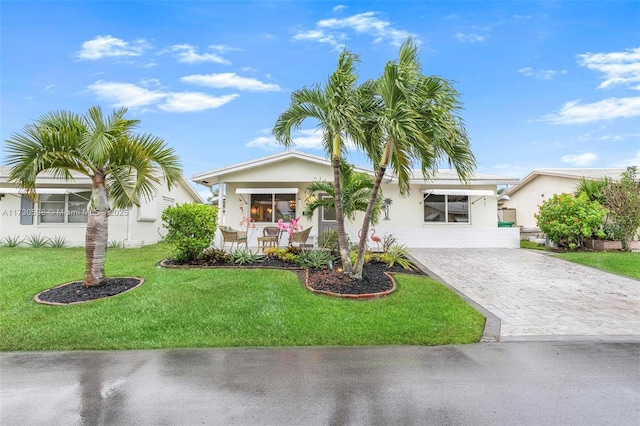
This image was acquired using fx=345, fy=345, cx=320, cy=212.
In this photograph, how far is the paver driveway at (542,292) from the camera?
20.3 feet

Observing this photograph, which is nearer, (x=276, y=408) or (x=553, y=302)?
(x=276, y=408)

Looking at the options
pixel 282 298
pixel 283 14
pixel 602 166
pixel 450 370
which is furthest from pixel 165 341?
pixel 602 166

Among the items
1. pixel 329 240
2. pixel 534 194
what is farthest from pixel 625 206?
pixel 329 240

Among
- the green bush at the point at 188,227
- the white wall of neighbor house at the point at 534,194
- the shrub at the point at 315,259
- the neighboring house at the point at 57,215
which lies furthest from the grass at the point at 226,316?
the white wall of neighbor house at the point at 534,194

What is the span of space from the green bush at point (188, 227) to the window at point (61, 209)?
28.6 feet

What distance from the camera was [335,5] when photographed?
448 inches

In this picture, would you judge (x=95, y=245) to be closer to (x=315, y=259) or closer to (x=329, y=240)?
(x=315, y=259)

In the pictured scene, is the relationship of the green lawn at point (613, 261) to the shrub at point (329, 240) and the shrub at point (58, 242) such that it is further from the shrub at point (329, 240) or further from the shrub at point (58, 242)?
the shrub at point (58, 242)

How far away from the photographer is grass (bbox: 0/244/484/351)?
5285 millimetres

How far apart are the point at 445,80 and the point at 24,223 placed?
18.4 meters

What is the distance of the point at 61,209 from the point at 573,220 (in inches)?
897

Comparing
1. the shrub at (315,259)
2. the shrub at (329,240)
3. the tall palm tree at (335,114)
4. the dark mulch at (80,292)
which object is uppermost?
the tall palm tree at (335,114)

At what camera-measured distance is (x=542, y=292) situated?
860 centimetres

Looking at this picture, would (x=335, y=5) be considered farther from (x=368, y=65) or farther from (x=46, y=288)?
(x=46, y=288)
